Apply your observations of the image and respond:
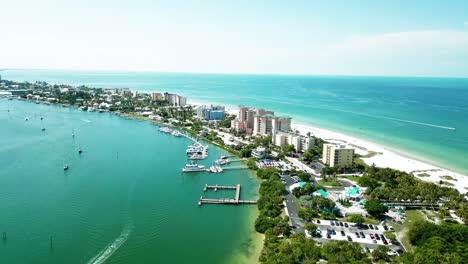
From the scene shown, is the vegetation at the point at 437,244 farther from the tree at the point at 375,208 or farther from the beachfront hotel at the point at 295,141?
the beachfront hotel at the point at 295,141

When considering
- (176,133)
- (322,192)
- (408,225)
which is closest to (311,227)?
(322,192)

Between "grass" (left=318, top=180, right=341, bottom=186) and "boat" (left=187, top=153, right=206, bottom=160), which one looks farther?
"boat" (left=187, top=153, right=206, bottom=160)

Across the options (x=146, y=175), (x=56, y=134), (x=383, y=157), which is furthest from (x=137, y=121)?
(x=383, y=157)

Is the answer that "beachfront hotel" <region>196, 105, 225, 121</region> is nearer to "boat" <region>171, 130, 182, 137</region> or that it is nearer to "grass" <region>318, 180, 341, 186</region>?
"boat" <region>171, 130, 182, 137</region>

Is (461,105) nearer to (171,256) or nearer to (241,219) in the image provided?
(241,219)

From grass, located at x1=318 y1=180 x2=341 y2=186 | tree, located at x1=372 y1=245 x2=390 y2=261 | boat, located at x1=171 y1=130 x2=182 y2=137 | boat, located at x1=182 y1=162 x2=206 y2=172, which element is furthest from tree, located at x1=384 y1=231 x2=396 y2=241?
boat, located at x1=171 y1=130 x2=182 y2=137

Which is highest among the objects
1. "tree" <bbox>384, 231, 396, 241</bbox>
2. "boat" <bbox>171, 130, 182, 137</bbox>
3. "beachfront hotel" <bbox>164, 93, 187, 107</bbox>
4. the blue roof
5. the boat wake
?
"beachfront hotel" <bbox>164, 93, 187, 107</bbox>
